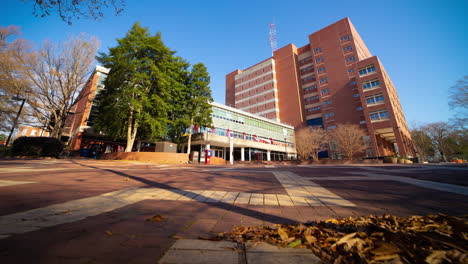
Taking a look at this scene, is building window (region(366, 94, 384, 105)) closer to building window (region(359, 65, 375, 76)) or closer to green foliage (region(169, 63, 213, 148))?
building window (region(359, 65, 375, 76))

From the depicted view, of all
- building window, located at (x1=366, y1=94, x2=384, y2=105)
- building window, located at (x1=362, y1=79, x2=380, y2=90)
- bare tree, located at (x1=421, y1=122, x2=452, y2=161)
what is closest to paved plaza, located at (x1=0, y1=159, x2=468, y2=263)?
building window, located at (x1=366, y1=94, x2=384, y2=105)

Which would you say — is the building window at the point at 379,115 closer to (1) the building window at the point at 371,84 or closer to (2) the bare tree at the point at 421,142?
(1) the building window at the point at 371,84

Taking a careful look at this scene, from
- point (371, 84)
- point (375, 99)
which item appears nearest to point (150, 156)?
point (375, 99)

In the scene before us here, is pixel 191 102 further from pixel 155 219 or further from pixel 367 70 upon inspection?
A: pixel 367 70

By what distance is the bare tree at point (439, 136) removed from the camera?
35.3 m

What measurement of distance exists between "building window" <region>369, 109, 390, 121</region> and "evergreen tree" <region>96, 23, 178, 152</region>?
128ft

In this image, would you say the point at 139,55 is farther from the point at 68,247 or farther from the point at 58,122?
the point at 68,247

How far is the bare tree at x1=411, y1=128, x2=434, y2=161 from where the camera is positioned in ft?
128

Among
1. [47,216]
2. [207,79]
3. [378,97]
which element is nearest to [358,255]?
[47,216]

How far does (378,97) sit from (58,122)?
52.4 metres

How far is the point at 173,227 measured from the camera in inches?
70.6

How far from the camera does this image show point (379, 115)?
3316 centimetres

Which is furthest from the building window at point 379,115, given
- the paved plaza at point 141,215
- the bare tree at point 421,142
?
the paved plaza at point 141,215

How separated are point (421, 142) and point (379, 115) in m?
18.3
